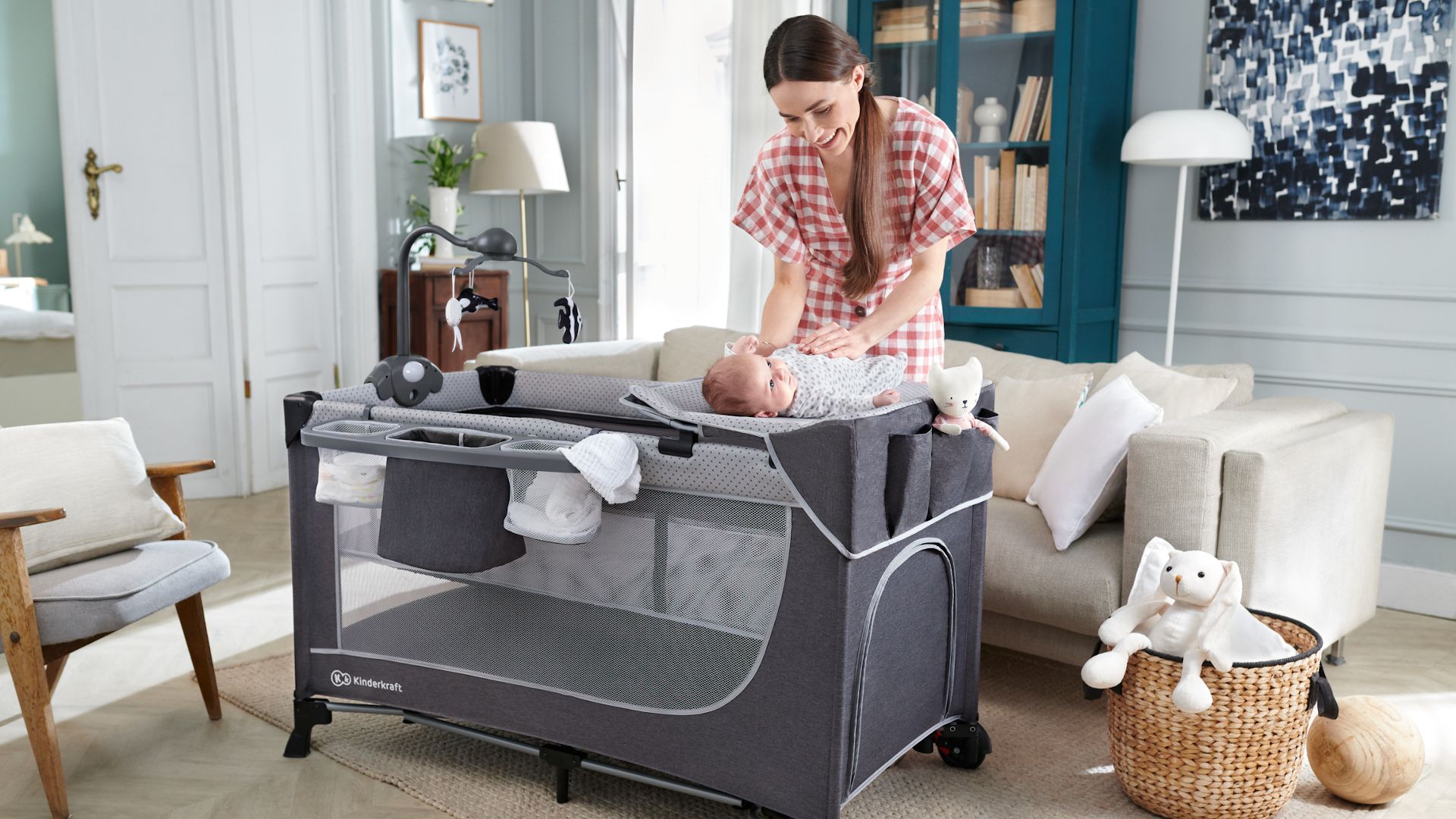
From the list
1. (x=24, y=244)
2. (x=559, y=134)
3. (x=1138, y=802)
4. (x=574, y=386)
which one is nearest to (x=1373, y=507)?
(x=1138, y=802)

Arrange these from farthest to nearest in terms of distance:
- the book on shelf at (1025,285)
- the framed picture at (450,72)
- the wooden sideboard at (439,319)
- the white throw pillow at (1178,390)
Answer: the framed picture at (450,72), the wooden sideboard at (439,319), the book on shelf at (1025,285), the white throw pillow at (1178,390)

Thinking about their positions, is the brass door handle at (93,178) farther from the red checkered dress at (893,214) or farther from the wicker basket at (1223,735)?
the wicker basket at (1223,735)

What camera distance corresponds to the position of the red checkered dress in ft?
6.24

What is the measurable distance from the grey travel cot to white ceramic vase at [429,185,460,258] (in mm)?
2807

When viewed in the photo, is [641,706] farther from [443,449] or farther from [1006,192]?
[1006,192]

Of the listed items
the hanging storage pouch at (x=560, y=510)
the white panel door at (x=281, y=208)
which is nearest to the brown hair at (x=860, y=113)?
the hanging storage pouch at (x=560, y=510)

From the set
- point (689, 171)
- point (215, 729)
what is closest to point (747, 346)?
point (215, 729)

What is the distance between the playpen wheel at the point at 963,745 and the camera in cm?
206

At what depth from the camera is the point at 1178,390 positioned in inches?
101

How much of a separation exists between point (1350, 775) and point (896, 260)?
1168mm

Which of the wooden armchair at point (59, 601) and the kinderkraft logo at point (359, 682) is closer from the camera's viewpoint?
the wooden armchair at point (59, 601)

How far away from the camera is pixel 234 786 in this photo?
6.68ft

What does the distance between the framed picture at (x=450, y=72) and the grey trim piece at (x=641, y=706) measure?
339 cm

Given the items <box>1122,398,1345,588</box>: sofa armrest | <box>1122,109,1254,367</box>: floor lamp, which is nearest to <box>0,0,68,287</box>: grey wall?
<box>1122,109,1254,367</box>: floor lamp
